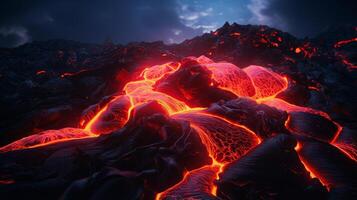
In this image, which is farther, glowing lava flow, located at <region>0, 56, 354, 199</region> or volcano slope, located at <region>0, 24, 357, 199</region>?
glowing lava flow, located at <region>0, 56, 354, 199</region>

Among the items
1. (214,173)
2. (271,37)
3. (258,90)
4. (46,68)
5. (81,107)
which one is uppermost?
(271,37)

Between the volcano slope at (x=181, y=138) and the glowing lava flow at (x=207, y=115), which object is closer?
the volcano slope at (x=181, y=138)

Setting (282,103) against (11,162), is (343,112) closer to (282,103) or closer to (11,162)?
(282,103)

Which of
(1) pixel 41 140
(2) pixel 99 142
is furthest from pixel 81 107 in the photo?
(2) pixel 99 142
